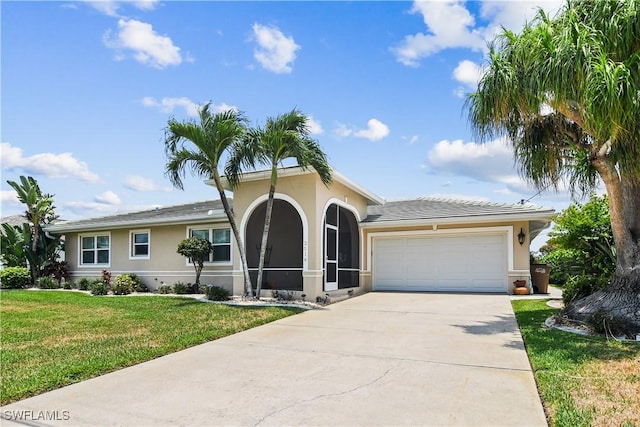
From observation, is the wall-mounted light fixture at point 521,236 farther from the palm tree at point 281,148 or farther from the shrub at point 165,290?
the shrub at point 165,290

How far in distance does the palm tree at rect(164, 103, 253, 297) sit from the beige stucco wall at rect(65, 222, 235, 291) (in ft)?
12.1

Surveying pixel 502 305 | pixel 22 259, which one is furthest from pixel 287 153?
pixel 22 259

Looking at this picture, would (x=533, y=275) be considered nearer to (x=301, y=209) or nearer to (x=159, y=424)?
(x=301, y=209)

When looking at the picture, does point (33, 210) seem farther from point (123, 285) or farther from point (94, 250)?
point (123, 285)

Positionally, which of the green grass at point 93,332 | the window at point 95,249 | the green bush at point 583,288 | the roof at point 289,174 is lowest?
the green grass at point 93,332

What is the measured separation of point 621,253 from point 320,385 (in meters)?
7.20

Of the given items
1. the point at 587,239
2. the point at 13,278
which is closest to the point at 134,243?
the point at 13,278

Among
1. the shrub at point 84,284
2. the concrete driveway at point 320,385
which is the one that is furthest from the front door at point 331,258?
the shrub at point 84,284

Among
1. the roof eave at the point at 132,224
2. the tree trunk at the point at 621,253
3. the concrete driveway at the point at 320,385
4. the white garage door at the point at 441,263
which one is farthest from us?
the roof eave at the point at 132,224

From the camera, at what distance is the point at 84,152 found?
1170cm

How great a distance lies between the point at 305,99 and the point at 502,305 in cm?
820

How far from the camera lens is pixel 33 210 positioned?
1955cm

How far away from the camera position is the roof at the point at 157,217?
16609 mm

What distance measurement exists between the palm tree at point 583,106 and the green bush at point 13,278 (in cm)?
1963
